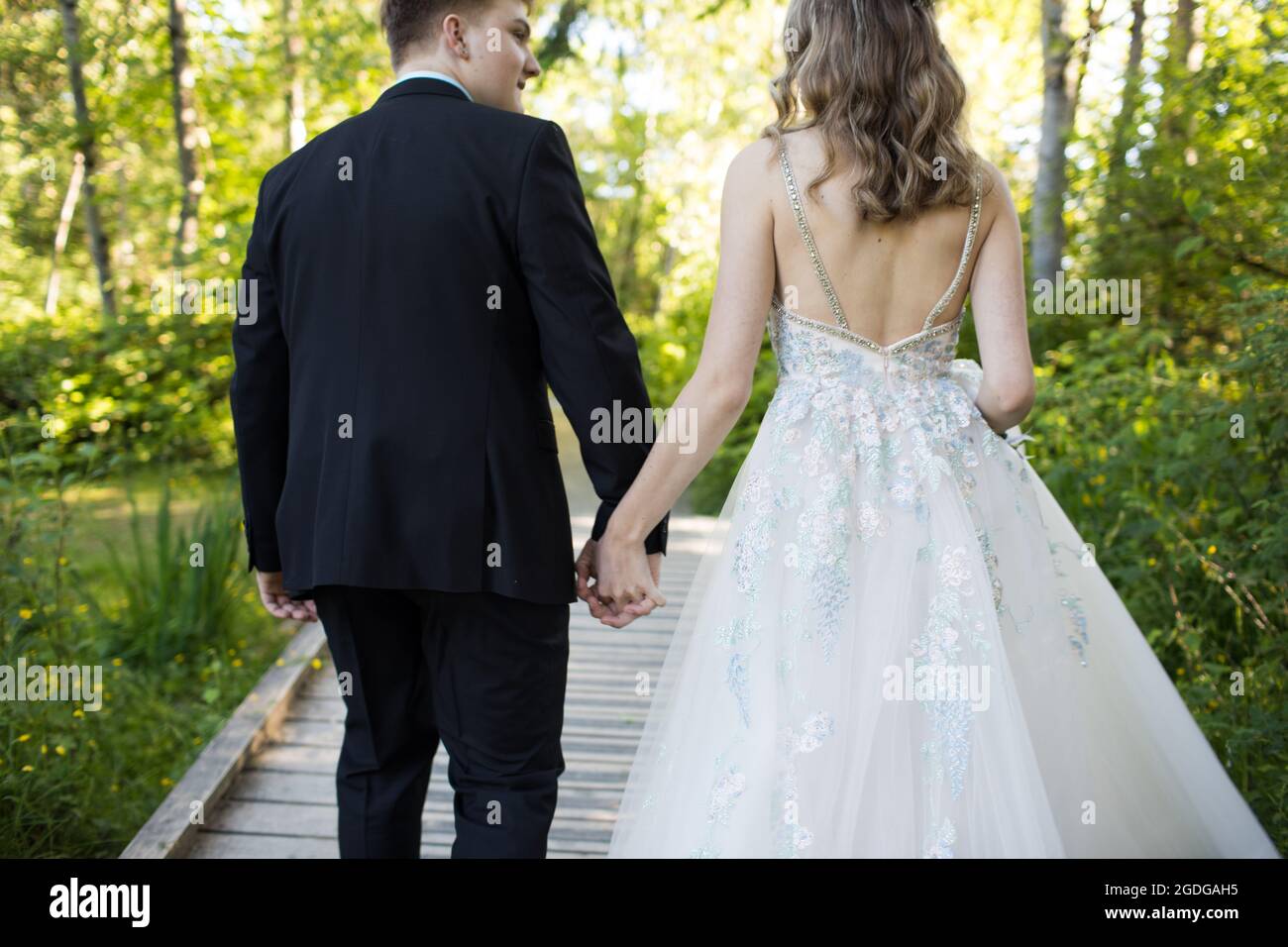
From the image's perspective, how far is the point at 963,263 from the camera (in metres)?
2.15

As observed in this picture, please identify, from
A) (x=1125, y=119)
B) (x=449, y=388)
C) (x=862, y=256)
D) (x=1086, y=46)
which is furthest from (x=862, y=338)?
(x=1086, y=46)

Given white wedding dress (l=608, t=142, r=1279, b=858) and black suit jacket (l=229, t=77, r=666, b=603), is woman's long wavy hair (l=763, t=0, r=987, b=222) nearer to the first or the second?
white wedding dress (l=608, t=142, r=1279, b=858)

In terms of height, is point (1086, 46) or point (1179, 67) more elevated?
point (1086, 46)

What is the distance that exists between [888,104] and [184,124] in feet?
31.1

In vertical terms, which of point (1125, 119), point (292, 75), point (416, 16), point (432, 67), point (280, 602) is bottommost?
point (280, 602)

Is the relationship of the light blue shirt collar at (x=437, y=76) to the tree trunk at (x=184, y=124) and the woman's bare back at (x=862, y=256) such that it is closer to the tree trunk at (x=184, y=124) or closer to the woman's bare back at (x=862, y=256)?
the woman's bare back at (x=862, y=256)

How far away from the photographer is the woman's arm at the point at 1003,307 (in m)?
2.16

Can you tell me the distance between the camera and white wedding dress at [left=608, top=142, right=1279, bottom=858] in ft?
6.40

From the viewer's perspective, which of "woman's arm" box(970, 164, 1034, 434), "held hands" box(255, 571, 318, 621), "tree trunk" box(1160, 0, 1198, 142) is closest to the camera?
"woman's arm" box(970, 164, 1034, 434)

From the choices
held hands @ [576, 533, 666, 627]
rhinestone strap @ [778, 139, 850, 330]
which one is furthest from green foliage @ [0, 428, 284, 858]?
rhinestone strap @ [778, 139, 850, 330]

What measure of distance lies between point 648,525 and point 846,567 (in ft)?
1.32

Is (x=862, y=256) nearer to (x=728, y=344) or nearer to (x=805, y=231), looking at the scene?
(x=805, y=231)

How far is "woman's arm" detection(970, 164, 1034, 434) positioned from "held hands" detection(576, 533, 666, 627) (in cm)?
77

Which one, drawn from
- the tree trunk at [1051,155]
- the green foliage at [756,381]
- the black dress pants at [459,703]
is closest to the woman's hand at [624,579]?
the black dress pants at [459,703]
